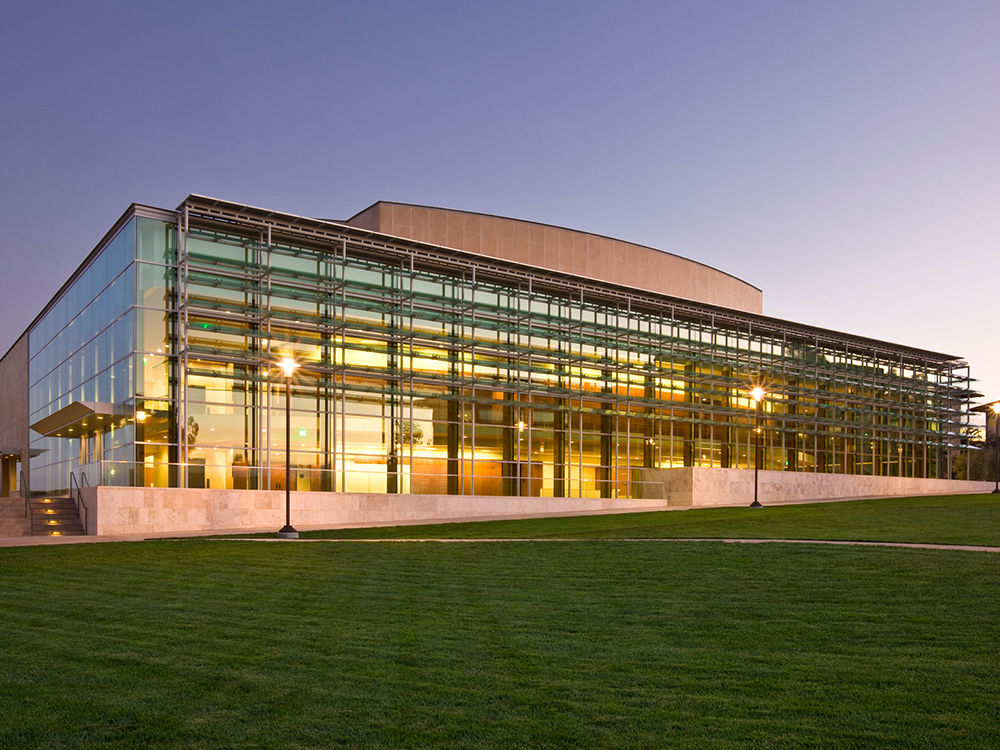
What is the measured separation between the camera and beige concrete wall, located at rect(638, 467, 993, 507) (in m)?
46.5

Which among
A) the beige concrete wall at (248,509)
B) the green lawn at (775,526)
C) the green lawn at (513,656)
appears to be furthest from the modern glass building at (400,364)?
the green lawn at (513,656)

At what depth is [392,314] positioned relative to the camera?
3922cm

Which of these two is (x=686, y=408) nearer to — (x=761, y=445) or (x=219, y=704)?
(x=761, y=445)

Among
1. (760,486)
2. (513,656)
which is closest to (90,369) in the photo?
(513,656)

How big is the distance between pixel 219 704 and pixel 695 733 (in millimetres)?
3839

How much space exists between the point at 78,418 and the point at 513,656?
30.7m

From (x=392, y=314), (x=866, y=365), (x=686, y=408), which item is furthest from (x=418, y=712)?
(x=866, y=365)

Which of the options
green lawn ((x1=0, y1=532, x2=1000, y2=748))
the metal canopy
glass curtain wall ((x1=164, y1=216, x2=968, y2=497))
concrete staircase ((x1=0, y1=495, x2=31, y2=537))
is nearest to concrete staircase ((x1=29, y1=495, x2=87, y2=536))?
concrete staircase ((x1=0, y1=495, x2=31, y2=537))

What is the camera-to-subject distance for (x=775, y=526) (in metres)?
25.3

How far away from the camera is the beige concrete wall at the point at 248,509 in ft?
98.6

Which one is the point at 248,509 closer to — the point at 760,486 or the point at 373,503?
the point at 373,503

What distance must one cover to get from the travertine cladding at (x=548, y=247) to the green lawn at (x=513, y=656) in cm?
3063

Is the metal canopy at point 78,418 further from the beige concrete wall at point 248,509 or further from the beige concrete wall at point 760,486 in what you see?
the beige concrete wall at point 760,486

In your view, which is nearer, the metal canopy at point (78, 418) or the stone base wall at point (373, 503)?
the stone base wall at point (373, 503)
